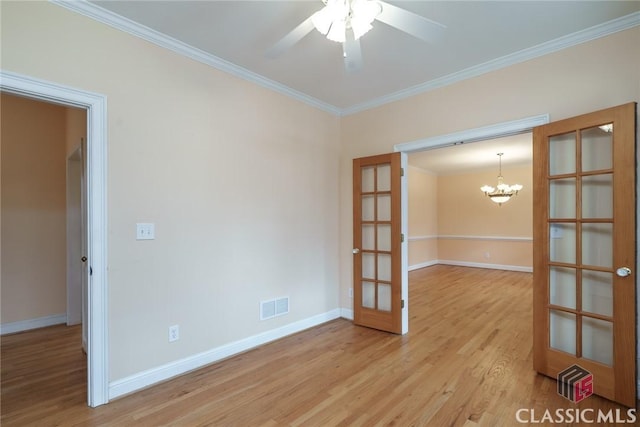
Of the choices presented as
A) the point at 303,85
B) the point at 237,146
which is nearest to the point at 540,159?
the point at 303,85

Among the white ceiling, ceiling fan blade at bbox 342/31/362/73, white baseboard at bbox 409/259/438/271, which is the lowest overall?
white baseboard at bbox 409/259/438/271

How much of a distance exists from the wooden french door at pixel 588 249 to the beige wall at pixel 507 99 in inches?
10.5

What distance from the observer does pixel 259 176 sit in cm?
308

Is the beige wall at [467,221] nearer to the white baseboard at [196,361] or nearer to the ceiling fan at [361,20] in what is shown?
the white baseboard at [196,361]

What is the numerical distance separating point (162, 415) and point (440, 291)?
472 centimetres

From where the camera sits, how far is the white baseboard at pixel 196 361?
218cm

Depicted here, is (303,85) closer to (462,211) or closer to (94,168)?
(94,168)

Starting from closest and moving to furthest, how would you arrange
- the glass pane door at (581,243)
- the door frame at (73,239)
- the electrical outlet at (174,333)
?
the glass pane door at (581,243) → the electrical outlet at (174,333) → the door frame at (73,239)

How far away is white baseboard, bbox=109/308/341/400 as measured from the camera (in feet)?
7.16

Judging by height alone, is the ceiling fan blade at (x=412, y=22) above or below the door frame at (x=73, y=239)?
above

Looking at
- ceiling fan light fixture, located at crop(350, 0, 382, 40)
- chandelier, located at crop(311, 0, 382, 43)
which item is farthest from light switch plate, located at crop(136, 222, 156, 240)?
ceiling fan light fixture, located at crop(350, 0, 382, 40)

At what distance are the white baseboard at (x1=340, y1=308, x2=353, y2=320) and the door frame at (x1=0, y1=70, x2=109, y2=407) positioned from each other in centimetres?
259

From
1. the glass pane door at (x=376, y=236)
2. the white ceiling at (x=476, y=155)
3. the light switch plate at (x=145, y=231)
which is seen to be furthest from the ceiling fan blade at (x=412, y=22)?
the white ceiling at (x=476, y=155)

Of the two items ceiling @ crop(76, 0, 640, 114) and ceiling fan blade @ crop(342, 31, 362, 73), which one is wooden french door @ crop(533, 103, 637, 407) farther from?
ceiling fan blade @ crop(342, 31, 362, 73)
